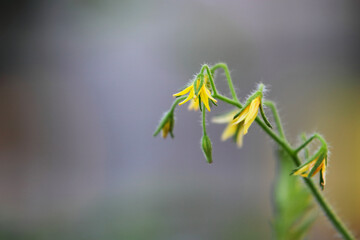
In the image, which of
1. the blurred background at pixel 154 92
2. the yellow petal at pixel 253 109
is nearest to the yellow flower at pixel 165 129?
the yellow petal at pixel 253 109

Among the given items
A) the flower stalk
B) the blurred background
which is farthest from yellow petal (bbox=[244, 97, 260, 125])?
the blurred background

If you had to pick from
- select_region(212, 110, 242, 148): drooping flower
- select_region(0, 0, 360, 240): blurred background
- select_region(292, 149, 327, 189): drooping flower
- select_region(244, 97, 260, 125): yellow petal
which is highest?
select_region(0, 0, 360, 240): blurred background

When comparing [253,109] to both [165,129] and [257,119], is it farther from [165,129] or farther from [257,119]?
[165,129]

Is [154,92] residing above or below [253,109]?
above

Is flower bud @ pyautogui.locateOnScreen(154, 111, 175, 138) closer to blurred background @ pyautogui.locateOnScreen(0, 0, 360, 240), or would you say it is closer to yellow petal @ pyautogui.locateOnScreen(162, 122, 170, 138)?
yellow petal @ pyautogui.locateOnScreen(162, 122, 170, 138)

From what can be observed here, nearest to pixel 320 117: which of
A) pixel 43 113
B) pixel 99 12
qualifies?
pixel 99 12

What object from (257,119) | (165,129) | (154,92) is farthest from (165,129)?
(154,92)
